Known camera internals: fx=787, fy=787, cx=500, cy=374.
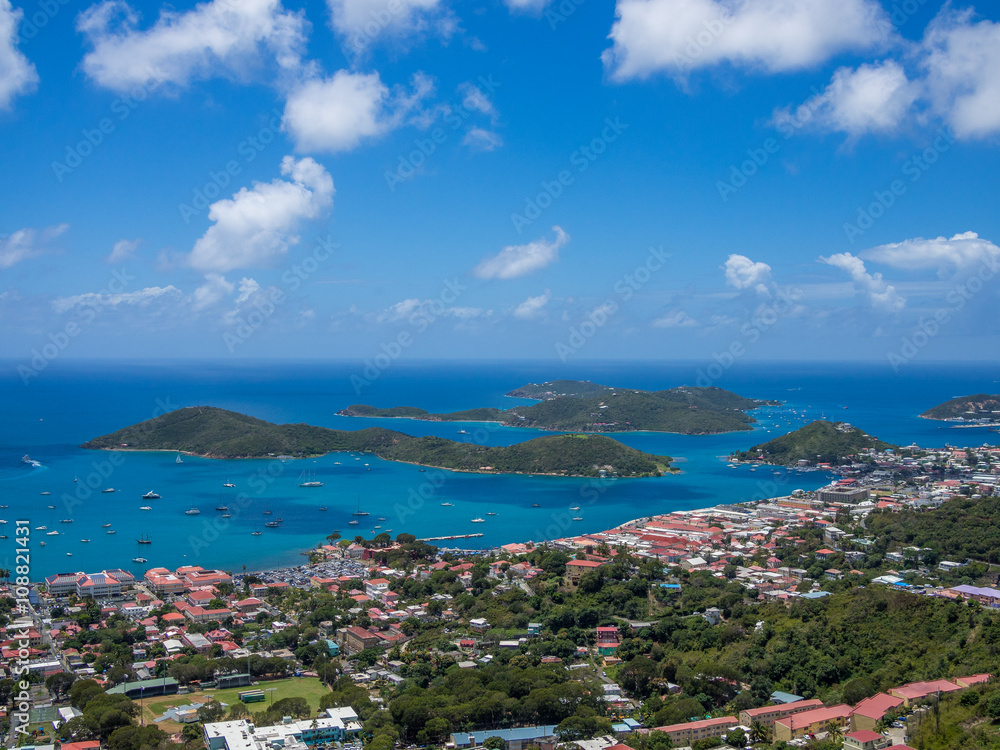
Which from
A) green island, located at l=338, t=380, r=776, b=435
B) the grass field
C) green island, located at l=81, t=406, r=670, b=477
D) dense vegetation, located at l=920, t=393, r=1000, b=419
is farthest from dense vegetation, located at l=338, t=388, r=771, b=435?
the grass field

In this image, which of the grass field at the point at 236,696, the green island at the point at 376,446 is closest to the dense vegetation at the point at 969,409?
the green island at the point at 376,446

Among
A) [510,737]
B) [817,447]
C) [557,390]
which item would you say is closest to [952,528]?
[510,737]

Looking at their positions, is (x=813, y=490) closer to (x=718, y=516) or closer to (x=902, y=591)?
(x=718, y=516)

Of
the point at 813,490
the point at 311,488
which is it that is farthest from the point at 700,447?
the point at 311,488

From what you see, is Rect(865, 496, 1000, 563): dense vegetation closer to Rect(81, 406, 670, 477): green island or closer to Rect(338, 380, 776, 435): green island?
Rect(81, 406, 670, 477): green island

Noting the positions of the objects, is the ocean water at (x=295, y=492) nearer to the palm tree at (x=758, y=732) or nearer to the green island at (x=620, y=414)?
the green island at (x=620, y=414)
